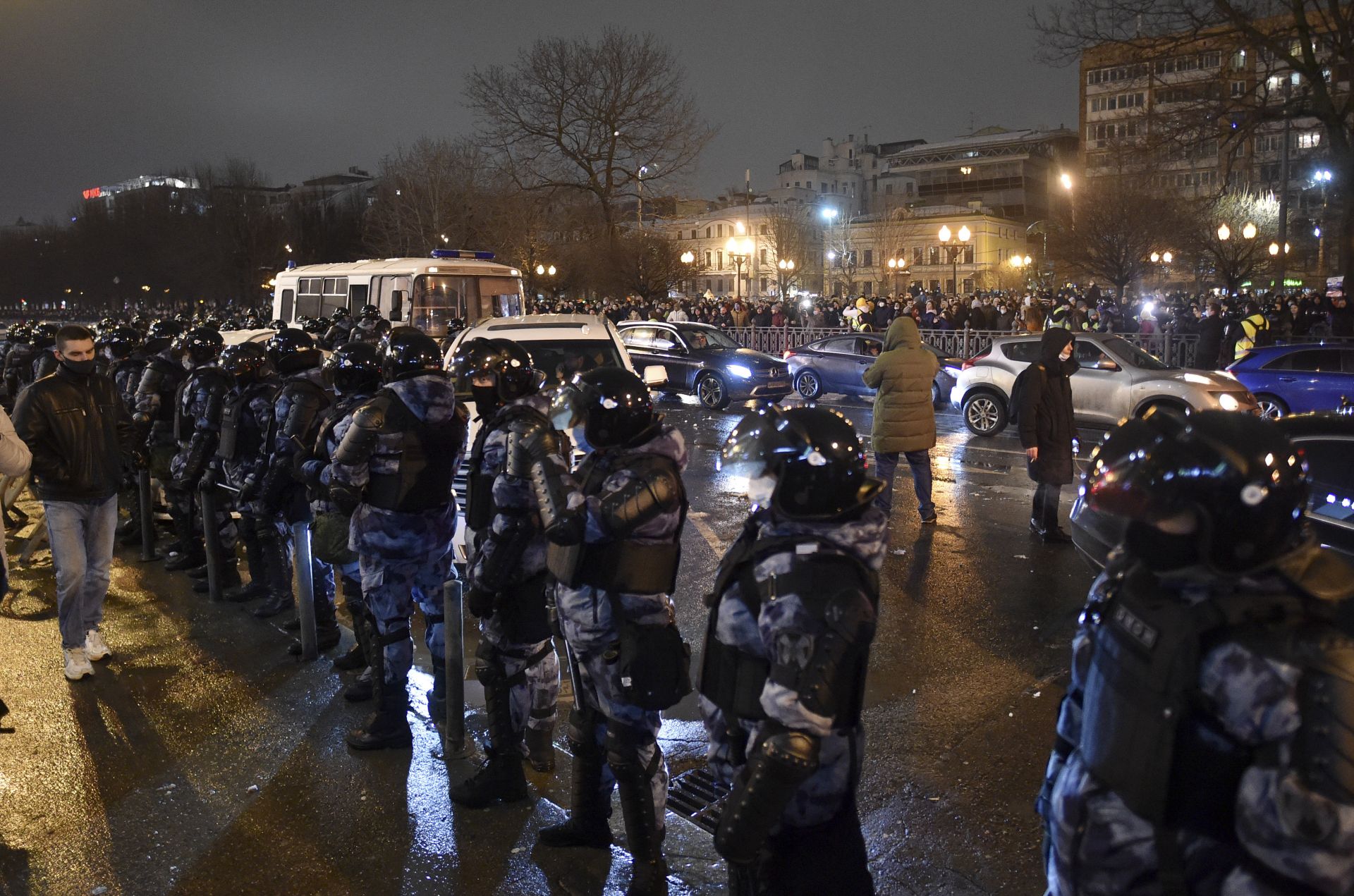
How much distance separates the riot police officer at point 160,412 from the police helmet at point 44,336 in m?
3.39

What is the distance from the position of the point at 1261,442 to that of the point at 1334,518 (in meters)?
3.99

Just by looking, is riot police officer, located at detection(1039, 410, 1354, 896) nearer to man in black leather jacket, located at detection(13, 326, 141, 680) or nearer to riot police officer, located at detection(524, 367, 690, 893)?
riot police officer, located at detection(524, 367, 690, 893)

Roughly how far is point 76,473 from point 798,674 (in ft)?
16.9

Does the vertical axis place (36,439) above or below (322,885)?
above

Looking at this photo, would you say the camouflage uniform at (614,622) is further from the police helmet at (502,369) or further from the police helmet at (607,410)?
the police helmet at (502,369)

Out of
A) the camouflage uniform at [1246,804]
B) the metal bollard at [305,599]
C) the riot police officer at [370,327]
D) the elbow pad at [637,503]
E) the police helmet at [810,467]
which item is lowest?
the metal bollard at [305,599]

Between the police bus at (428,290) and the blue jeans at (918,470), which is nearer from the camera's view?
the blue jeans at (918,470)

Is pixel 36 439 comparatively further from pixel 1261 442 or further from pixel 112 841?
pixel 1261 442

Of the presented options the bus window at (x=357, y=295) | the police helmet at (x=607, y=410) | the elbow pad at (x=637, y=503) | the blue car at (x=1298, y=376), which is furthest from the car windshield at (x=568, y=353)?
the blue car at (x=1298, y=376)

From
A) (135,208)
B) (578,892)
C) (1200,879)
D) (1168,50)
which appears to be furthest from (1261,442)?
(135,208)

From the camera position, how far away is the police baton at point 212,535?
7.38 meters

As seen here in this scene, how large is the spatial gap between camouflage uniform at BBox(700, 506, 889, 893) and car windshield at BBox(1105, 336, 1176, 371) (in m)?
13.4

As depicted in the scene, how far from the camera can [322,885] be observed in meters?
3.88

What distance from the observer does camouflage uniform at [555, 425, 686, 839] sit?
11.6 feet
